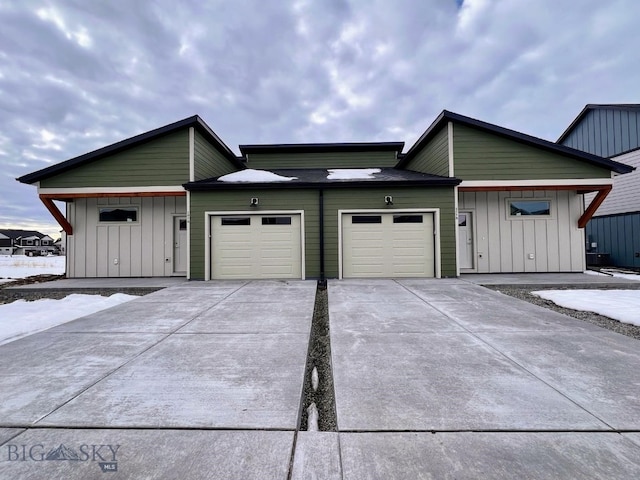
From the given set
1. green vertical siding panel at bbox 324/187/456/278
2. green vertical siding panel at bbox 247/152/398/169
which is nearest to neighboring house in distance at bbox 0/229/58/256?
green vertical siding panel at bbox 247/152/398/169

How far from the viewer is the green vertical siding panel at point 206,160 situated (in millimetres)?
8234

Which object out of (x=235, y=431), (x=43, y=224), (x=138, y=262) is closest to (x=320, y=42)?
(x=138, y=262)

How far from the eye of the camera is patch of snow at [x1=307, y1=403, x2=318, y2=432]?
1649 mm

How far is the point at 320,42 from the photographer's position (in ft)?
40.4

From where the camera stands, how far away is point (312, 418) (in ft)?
5.76

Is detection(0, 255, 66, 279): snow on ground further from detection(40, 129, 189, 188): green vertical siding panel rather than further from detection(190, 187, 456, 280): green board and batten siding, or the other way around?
detection(190, 187, 456, 280): green board and batten siding

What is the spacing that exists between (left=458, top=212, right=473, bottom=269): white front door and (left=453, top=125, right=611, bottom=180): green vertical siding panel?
1.35 m

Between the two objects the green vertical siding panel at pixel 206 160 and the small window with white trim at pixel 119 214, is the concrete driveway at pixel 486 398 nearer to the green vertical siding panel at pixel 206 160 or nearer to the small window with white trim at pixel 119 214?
the green vertical siding panel at pixel 206 160

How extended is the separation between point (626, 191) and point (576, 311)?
1013cm

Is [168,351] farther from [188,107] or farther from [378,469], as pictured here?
[188,107]

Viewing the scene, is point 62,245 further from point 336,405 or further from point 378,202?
point 336,405

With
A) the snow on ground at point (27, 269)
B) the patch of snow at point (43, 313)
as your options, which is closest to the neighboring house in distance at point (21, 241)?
the snow on ground at point (27, 269)

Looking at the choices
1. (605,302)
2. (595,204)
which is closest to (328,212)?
(605,302)

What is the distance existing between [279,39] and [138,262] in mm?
10644
